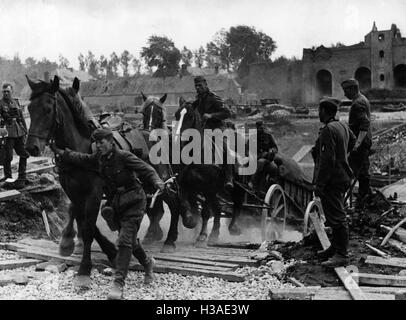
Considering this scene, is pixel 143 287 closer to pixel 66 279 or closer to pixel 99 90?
pixel 66 279

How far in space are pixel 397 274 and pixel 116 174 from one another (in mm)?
3447

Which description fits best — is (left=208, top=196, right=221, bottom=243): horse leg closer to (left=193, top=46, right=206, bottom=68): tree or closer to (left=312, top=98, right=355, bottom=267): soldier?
(left=312, top=98, right=355, bottom=267): soldier

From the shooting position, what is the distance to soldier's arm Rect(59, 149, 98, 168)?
6262 mm

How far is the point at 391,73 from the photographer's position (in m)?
53.7

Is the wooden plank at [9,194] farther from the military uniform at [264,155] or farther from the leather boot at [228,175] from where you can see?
the military uniform at [264,155]

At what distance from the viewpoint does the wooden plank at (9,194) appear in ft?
30.7

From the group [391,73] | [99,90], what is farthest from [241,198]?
[99,90]

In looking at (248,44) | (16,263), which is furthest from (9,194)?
(248,44)

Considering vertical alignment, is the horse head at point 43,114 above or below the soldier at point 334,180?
above

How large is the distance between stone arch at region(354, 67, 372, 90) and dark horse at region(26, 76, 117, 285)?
175 feet

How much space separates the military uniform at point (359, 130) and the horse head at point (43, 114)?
4667 mm

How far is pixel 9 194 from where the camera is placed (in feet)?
31.1

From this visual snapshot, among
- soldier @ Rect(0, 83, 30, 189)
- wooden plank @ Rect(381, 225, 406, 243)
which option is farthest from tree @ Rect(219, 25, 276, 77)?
wooden plank @ Rect(381, 225, 406, 243)

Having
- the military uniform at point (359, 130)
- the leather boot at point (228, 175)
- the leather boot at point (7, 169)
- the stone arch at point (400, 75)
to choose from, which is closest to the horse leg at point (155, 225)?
the leather boot at point (228, 175)
